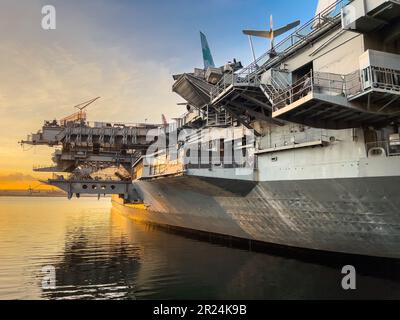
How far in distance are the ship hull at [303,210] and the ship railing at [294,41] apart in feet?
13.9

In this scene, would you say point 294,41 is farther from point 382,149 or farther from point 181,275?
point 181,275

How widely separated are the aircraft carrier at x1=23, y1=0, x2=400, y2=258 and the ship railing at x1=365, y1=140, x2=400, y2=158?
0.03 meters

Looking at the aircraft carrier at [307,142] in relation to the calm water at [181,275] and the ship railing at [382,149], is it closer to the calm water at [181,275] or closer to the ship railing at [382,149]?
the ship railing at [382,149]

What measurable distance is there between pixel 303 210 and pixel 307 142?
243cm

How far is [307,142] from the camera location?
11.1 m

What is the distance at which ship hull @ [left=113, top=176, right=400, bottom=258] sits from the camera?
9.34 metres

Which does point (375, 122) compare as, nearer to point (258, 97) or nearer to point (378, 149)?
point (378, 149)

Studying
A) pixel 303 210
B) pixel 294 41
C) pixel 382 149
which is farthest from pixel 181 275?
pixel 294 41

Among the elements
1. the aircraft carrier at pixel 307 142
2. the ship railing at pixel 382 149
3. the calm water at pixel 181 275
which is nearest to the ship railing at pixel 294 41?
the aircraft carrier at pixel 307 142

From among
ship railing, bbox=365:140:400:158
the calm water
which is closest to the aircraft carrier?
ship railing, bbox=365:140:400:158

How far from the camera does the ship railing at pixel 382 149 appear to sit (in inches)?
358

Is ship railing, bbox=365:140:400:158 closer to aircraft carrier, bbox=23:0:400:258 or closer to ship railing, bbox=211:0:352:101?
aircraft carrier, bbox=23:0:400:258
